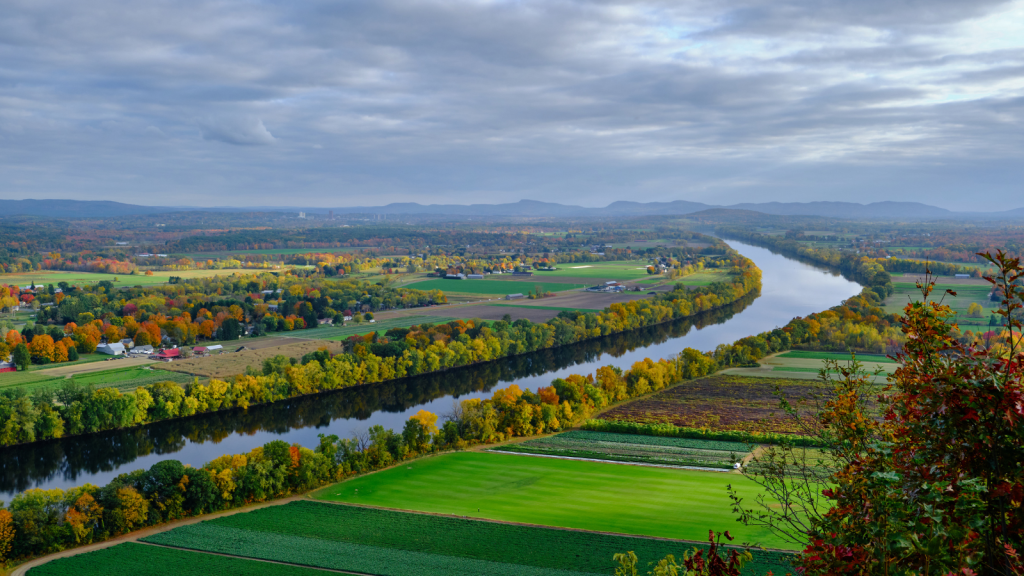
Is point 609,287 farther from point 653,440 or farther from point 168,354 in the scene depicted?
point 653,440

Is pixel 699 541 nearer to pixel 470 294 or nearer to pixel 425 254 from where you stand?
pixel 470 294

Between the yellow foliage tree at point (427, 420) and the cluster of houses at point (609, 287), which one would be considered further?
the cluster of houses at point (609, 287)

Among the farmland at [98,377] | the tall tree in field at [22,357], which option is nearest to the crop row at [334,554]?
the farmland at [98,377]

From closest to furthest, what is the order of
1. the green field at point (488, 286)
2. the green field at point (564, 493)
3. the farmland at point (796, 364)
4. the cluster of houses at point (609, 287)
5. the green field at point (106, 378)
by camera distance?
the green field at point (564, 493) < the green field at point (106, 378) < the farmland at point (796, 364) < the green field at point (488, 286) < the cluster of houses at point (609, 287)

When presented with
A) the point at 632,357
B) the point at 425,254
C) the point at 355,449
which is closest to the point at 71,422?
the point at 355,449

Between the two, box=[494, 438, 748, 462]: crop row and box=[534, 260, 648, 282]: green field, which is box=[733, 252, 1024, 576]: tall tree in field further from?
box=[534, 260, 648, 282]: green field

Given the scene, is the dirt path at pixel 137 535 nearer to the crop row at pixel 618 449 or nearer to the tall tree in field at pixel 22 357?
the crop row at pixel 618 449
